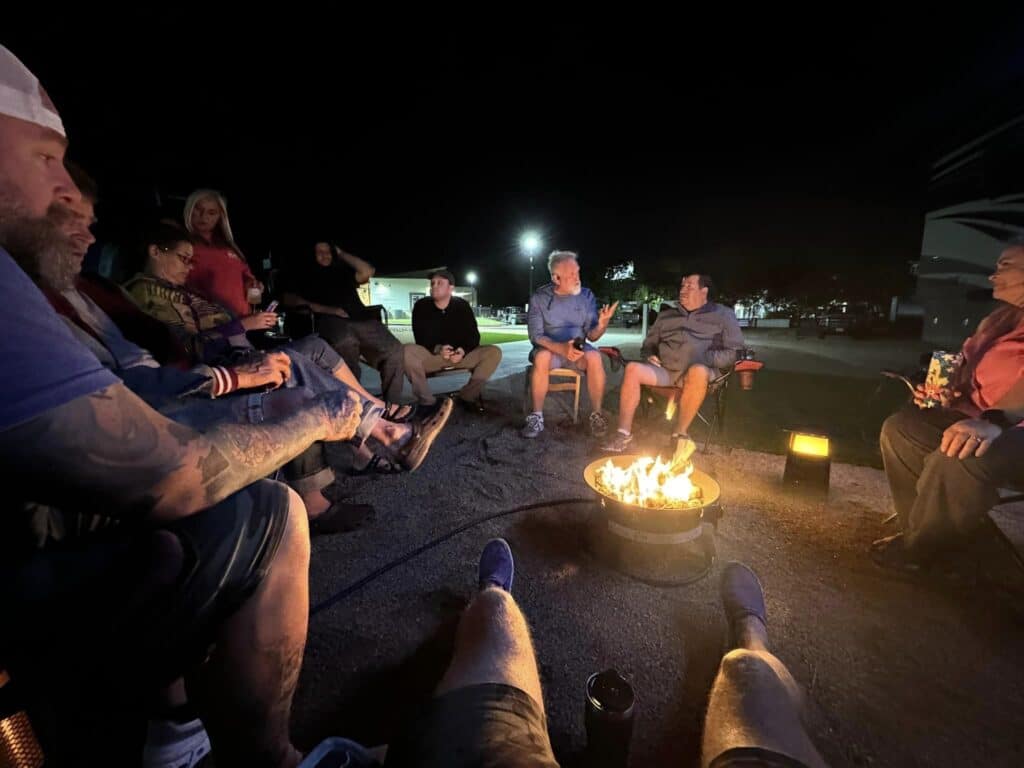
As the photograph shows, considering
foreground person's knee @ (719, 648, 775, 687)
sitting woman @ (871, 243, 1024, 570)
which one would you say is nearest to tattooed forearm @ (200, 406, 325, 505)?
foreground person's knee @ (719, 648, 775, 687)

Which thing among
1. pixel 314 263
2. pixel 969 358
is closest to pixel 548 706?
pixel 969 358

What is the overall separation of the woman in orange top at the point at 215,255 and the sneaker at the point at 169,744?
2930mm

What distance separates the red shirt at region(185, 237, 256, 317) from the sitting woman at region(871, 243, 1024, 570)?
4.48 meters

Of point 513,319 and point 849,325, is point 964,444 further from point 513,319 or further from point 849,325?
point 513,319

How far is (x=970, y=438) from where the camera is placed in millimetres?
1812

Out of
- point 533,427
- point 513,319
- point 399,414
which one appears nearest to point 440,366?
point 533,427

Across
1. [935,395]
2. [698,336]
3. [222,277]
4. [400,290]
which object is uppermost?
[400,290]

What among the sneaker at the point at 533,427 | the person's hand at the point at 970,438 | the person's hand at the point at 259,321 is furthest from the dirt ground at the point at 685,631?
the person's hand at the point at 259,321

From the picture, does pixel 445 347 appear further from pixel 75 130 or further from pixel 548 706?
pixel 75 130

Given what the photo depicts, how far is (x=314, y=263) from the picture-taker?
4488 millimetres

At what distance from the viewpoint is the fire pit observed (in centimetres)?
198

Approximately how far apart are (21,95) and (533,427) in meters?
3.67

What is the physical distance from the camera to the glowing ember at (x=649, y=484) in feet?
6.95

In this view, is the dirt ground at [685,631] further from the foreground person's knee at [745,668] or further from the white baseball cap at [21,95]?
the white baseball cap at [21,95]
